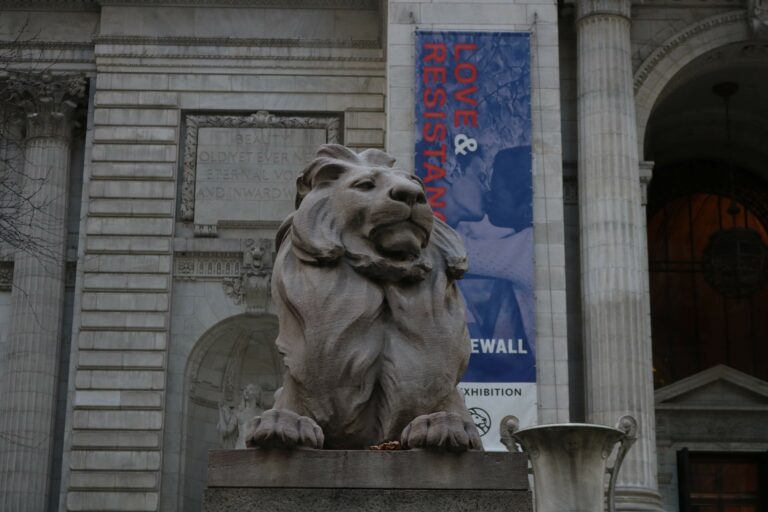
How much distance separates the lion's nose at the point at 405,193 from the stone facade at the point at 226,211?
16.8 metres

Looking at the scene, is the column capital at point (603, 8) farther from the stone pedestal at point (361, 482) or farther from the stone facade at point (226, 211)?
the stone pedestal at point (361, 482)

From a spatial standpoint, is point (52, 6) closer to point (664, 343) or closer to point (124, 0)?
point (124, 0)

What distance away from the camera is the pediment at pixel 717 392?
30.3 meters

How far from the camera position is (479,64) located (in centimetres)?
2581

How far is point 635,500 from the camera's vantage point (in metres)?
24.2

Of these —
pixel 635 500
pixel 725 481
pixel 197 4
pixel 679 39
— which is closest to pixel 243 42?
pixel 197 4

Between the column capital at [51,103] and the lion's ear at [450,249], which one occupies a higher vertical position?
the column capital at [51,103]

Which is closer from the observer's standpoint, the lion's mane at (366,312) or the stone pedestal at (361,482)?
the stone pedestal at (361,482)

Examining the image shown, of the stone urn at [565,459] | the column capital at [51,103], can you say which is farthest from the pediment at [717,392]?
the column capital at [51,103]

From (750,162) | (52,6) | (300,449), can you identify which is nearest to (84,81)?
(52,6)

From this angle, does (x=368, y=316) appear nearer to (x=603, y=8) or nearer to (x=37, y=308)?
(x=603, y=8)

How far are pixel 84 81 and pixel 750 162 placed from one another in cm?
1652

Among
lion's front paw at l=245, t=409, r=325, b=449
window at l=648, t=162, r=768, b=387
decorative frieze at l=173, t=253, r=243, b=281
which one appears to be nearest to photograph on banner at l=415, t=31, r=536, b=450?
decorative frieze at l=173, t=253, r=243, b=281

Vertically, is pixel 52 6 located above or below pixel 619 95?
above
